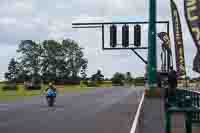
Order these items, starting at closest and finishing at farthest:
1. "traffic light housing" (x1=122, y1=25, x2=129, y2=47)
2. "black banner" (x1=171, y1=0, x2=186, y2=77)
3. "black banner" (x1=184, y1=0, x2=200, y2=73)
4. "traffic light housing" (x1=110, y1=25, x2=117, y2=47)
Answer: "black banner" (x1=184, y1=0, x2=200, y2=73)
"black banner" (x1=171, y1=0, x2=186, y2=77)
"traffic light housing" (x1=122, y1=25, x2=129, y2=47)
"traffic light housing" (x1=110, y1=25, x2=117, y2=47)

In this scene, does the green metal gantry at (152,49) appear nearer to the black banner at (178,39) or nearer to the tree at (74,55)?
the black banner at (178,39)

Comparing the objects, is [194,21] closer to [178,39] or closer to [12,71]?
[178,39]

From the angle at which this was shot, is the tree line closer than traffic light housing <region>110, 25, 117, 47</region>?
No

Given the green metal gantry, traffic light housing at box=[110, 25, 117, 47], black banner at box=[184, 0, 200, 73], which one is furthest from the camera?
the green metal gantry

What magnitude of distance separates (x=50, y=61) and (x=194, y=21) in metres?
162

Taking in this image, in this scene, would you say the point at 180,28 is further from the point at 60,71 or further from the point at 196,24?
the point at 60,71

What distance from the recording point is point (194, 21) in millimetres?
10492

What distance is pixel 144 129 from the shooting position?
17.3 m

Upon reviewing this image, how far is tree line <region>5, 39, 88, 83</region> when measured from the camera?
169 metres

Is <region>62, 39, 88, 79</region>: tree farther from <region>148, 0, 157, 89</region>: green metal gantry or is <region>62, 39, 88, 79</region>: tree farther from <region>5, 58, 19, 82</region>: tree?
<region>148, 0, 157, 89</region>: green metal gantry

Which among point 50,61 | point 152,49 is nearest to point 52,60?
point 50,61

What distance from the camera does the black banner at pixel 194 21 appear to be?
1045cm

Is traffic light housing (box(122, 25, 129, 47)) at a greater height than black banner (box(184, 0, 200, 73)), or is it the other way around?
traffic light housing (box(122, 25, 129, 47))

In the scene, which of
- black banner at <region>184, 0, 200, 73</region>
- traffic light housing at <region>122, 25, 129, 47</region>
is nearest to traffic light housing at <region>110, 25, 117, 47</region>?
traffic light housing at <region>122, 25, 129, 47</region>
